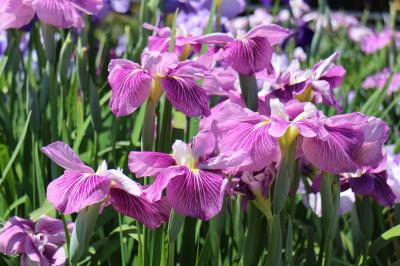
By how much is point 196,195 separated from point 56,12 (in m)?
0.61

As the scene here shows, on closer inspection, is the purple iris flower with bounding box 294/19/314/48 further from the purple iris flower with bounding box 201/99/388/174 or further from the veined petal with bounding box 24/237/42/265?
the veined petal with bounding box 24/237/42/265

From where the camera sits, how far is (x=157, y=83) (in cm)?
106

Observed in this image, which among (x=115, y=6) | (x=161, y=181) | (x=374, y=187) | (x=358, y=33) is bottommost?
(x=358, y=33)

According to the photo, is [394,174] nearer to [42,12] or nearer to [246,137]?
[246,137]

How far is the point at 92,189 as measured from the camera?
91 centimetres

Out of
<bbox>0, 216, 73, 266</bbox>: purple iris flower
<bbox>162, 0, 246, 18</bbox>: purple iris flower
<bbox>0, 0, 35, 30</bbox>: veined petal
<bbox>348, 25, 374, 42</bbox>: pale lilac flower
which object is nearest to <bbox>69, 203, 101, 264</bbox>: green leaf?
<bbox>0, 216, 73, 266</bbox>: purple iris flower

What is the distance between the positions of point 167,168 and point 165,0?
119cm

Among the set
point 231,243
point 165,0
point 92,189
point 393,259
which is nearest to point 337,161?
point 92,189

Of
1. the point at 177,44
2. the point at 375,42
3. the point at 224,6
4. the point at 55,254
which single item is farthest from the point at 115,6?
the point at 375,42

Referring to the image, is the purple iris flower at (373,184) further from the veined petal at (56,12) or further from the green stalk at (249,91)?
the veined petal at (56,12)

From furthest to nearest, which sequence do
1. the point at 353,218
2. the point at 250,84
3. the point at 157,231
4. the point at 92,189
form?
the point at 353,218 → the point at 250,84 → the point at 157,231 → the point at 92,189

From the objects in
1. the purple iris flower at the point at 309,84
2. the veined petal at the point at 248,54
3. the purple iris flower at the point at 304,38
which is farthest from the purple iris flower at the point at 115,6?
the veined petal at the point at 248,54

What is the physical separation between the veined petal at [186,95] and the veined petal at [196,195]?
15cm

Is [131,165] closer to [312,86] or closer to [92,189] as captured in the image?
[92,189]
